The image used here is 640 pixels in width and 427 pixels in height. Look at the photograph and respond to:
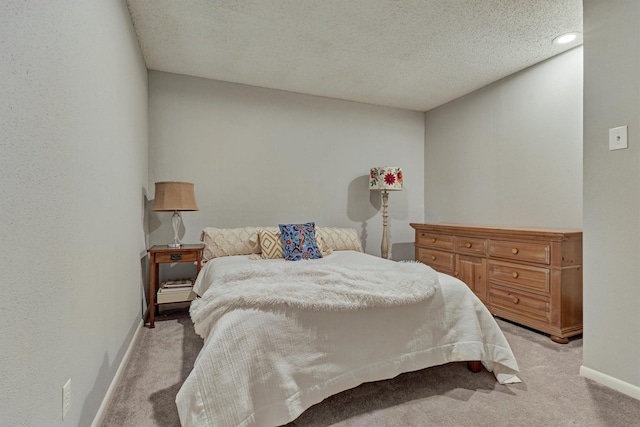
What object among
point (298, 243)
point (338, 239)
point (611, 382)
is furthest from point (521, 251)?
point (298, 243)

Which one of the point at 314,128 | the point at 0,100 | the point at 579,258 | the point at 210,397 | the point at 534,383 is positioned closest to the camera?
the point at 0,100

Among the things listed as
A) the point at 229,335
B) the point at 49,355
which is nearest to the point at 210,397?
Answer: the point at 229,335

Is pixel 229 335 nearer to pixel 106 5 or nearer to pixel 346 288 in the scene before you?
pixel 346 288

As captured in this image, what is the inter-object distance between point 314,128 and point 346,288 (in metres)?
2.66

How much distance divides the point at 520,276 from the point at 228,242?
8.84 ft

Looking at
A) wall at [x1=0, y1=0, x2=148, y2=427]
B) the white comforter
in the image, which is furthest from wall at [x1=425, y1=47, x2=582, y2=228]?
wall at [x1=0, y1=0, x2=148, y2=427]

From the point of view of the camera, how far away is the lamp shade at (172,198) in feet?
9.32

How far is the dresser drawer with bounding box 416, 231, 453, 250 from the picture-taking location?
3.50m

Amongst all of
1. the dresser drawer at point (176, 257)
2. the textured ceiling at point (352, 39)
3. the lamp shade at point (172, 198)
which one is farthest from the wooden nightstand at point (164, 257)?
the textured ceiling at point (352, 39)

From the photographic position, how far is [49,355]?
1.00m

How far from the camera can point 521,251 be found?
277 cm

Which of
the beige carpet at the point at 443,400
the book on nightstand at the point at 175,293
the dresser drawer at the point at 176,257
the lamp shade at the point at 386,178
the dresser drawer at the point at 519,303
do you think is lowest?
the beige carpet at the point at 443,400

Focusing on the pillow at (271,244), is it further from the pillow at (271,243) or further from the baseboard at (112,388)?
the baseboard at (112,388)

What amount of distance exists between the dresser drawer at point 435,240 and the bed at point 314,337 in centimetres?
150
